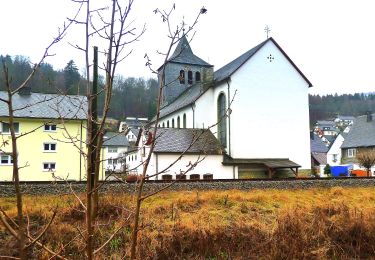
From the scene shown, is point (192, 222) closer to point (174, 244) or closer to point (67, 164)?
point (174, 244)

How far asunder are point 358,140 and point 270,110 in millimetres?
26632

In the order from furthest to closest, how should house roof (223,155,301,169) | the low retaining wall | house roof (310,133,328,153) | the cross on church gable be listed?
house roof (310,133,328,153)
the cross on church gable
house roof (223,155,301,169)
the low retaining wall

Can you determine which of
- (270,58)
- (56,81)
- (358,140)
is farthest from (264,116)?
(56,81)

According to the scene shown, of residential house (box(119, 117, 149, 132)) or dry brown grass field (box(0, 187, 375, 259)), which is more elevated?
residential house (box(119, 117, 149, 132))

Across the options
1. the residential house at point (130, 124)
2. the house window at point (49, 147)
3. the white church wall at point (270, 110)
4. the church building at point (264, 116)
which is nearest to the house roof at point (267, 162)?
the church building at point (264, 116)

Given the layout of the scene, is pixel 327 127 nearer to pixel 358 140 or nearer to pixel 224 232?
pixel 358 140

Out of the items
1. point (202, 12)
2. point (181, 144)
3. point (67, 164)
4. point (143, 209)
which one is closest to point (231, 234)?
point (143, 209)

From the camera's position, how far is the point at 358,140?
5803 cm

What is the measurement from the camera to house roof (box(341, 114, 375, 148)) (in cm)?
5606

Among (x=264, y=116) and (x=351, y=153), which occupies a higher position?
(x=264, y=116)

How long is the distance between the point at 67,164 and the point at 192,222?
24.4 metres

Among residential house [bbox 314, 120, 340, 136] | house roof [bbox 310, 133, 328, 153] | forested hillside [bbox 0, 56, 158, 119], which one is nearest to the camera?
forested hillside [bbox 0, 56, 158, 119]

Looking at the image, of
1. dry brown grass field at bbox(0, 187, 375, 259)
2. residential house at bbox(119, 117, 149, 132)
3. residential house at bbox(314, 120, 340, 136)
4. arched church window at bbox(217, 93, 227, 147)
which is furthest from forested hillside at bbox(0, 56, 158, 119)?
residential house at bbox(314, 120, 340, 136)

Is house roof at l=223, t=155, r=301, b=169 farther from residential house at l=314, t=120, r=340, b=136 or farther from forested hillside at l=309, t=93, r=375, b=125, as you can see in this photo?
forested hillside at l=309, t=93, r=375, b=125
